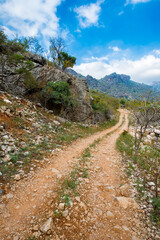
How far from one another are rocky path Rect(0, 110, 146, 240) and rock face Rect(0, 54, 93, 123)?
523 inches

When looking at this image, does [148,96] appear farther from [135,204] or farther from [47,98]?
[47,98]

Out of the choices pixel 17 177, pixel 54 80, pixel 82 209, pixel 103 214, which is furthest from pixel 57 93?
pixel 103 214

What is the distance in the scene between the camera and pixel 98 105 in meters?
23.0

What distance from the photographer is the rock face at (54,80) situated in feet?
51.0

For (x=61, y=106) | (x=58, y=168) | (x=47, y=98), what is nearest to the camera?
(x=58, y=168)

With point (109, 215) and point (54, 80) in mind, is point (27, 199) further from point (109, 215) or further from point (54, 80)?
point (54, 80)

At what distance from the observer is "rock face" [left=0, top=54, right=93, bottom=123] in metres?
15.5

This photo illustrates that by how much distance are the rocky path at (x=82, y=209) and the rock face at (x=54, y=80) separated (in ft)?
43.6

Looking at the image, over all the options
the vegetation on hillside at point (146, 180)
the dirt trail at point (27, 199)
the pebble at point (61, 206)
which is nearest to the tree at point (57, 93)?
the vegetation on hillside at point (146, 180)

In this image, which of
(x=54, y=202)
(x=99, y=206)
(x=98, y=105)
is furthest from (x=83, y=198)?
(x=98, y=105)

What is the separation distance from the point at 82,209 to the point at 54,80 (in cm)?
1921

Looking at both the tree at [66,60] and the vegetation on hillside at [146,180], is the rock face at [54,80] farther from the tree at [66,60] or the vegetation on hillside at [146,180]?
the vegetation on hillside at [146,180]

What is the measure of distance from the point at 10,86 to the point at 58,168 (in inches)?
595

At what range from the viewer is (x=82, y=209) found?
326 centimetres
